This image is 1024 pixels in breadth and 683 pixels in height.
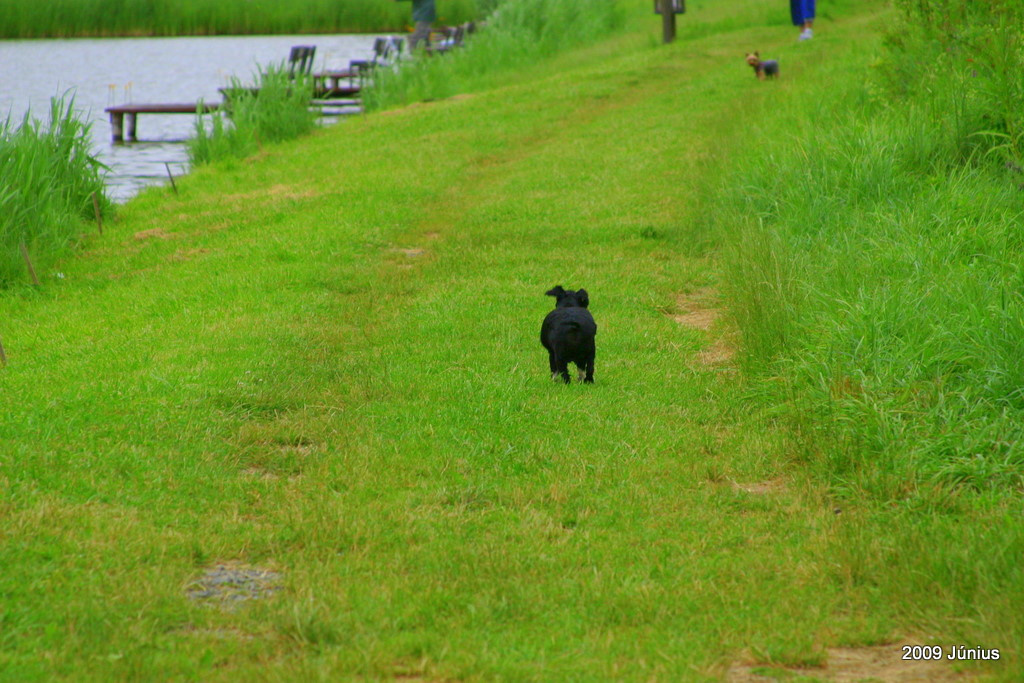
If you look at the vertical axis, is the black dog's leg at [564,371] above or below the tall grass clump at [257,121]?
below

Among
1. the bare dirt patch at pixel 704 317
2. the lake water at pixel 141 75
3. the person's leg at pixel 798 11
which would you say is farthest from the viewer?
the person's leg at pixel 798 11

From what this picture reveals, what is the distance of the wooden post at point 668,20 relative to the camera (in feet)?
86.4

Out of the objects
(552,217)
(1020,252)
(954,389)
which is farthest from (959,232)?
(552,217)

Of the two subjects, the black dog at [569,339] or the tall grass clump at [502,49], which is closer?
the black dog at [569,339]

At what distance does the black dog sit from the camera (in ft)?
22.7

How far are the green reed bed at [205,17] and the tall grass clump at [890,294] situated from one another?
36.5 metres

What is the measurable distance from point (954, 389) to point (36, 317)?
7.55m

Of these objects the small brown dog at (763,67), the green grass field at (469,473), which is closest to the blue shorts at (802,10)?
the small brown dog at (763,67)

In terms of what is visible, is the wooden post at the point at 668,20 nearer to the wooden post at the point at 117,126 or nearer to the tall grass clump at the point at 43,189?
the wooden post at the point at 117,126

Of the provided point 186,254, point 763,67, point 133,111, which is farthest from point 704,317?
point 133,111

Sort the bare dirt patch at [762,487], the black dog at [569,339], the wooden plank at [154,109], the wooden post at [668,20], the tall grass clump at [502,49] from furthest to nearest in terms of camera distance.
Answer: the wooden plank at [154,109] < the wooden post at [668,20] < the tall grass clump at [502,49] < the black dog at [569,339] < the bare dirt patch at [762,487]

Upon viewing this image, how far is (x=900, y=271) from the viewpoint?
7793 millimetres

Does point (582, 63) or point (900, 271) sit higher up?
point (582, 63)

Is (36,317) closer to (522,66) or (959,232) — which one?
(959,232)
